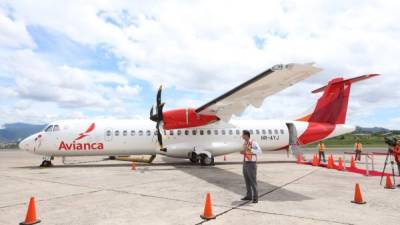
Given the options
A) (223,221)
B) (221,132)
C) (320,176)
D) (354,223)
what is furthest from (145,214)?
(221,132)

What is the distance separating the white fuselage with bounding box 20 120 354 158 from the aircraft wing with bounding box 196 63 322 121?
62.6 inches

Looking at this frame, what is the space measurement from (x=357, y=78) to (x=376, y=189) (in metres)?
9.07

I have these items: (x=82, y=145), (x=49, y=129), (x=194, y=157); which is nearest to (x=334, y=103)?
(x=194, y=157)

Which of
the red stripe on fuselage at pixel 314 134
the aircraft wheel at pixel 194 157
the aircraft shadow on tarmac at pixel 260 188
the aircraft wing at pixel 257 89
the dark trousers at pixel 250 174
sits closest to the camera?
the dark trousers at pixel 250 174

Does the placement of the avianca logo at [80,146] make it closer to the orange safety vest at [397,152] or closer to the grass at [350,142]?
the orange safety vest at [397,152]

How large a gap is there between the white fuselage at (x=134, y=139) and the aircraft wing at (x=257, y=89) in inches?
62.6

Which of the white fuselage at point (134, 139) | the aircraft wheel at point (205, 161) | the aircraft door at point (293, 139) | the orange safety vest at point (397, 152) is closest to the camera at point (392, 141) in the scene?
the orange safety vest at point (397, 152)

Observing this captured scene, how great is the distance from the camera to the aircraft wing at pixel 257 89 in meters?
10.6

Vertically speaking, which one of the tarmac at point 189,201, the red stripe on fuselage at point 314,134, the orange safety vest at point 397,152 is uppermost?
the red stripe on fuselage at point 314,134

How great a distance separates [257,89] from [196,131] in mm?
5895

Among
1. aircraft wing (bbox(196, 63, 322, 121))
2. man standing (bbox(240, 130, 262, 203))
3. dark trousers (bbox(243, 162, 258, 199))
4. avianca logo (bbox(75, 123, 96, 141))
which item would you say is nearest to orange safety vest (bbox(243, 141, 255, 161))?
man standing (bbox(240, 130, 262, 203))

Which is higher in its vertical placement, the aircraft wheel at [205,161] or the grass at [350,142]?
the grass at [350,142]

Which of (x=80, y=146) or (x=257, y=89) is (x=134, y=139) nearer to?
(x=80, y=146)

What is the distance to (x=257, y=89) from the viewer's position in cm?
1420
